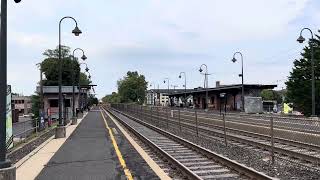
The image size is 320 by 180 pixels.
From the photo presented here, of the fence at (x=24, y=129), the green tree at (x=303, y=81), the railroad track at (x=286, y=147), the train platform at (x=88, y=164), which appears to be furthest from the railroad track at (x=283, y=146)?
the green tree at (x=303, y=81)

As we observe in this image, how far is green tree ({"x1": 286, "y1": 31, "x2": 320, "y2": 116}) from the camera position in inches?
2464

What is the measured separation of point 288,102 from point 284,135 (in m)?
51.8

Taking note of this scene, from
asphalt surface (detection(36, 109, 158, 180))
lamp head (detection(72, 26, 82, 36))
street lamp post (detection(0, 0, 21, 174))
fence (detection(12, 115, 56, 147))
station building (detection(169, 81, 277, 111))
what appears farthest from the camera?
station building (detection(169, 81, 277, 111))

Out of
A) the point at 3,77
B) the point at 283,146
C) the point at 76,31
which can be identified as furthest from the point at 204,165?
the point at 76,31

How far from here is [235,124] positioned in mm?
34719

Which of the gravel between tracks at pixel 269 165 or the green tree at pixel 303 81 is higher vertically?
the green tree at pixel 303 81

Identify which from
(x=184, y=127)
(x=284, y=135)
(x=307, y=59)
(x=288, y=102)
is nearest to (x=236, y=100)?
(x=288, y=102)

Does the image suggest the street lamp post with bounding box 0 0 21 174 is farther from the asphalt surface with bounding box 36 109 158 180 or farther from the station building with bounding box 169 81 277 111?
the station building with bounding box 169 81 277 111

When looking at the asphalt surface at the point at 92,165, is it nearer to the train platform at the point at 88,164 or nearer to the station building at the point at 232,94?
the train platform at the point at 88,164

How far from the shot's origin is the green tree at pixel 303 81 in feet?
205

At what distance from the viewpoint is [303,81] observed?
65625 mm

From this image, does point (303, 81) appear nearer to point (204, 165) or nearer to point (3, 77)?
point (204, 165)

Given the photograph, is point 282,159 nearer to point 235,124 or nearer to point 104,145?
point 104,145

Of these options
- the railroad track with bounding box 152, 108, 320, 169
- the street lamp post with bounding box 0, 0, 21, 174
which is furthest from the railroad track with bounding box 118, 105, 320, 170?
the street lamp post with bounding box 0, 0, 21, 174
